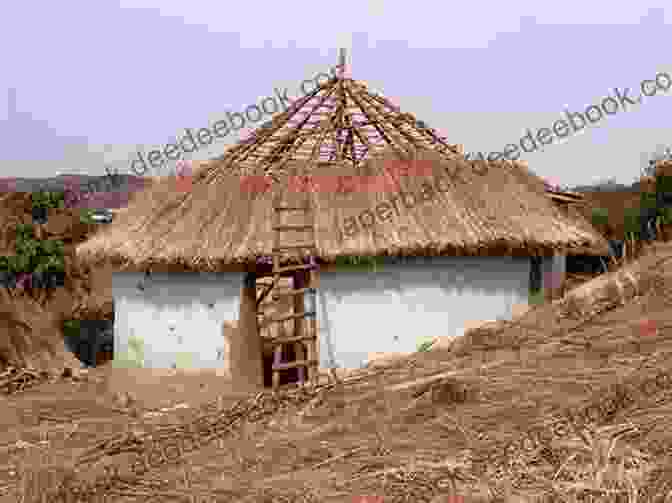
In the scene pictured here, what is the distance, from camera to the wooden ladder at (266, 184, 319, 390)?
909cm

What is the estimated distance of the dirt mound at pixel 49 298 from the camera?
11.6 m

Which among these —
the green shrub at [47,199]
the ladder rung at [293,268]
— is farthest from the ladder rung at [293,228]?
the green shrub at [47,199]

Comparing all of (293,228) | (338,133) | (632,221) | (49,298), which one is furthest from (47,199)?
(632,221)

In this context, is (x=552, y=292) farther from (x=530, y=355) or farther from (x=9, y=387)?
(x=9, y=387)

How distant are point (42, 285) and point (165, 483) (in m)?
15.0

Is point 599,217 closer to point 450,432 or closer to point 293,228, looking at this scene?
point 293,228

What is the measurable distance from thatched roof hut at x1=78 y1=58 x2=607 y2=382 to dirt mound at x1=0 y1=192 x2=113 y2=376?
5.49 feet

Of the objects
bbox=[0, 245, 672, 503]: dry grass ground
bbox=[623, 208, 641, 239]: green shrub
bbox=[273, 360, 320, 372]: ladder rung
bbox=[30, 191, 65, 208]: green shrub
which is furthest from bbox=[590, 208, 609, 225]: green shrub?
bbox=[0, 245, 672, 503]: dry grass ground

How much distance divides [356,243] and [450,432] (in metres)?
5.16

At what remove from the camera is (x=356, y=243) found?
9.59 meters

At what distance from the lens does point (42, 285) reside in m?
18.2

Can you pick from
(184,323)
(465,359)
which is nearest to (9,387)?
(184,323)

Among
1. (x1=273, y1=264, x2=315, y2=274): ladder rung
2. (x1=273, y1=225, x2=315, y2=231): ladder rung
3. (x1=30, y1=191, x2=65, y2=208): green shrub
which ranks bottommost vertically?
(x1=273, y1=264, x2=315, y2=274): ladder rung

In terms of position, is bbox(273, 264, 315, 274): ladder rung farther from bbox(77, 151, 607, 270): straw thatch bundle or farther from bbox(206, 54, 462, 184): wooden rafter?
bbox(206, 54, 462, 184): wooden rafter
